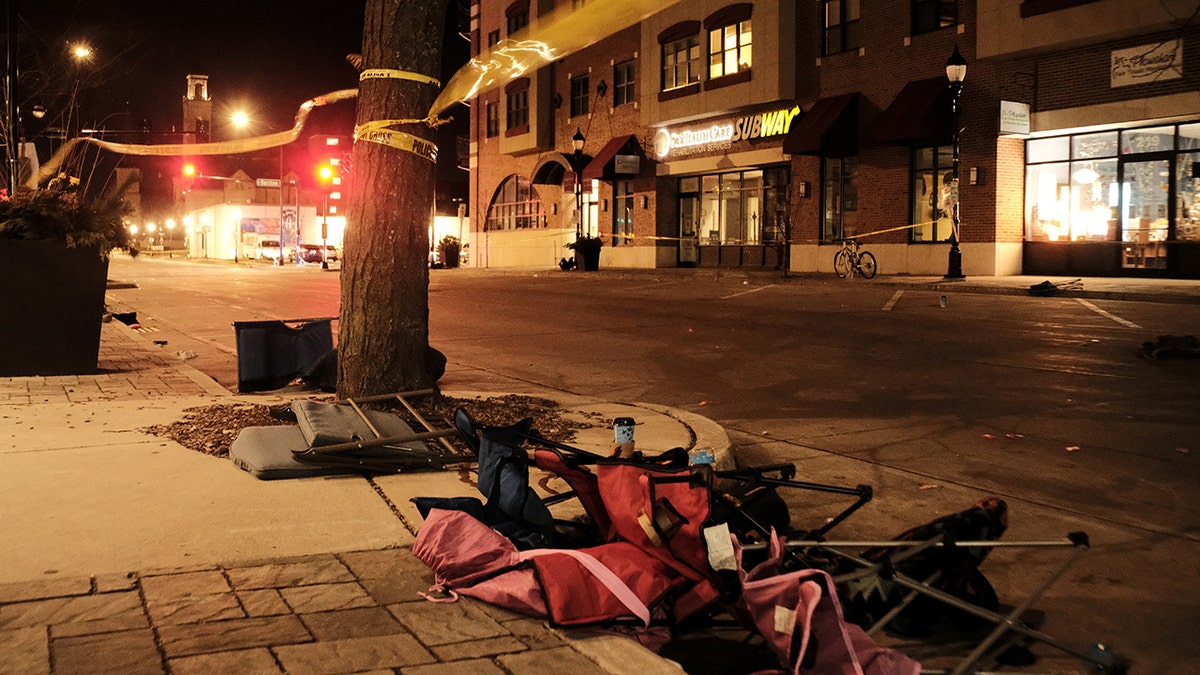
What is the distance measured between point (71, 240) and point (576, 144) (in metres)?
28.1

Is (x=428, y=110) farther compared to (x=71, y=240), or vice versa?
→ (x=71, y=240)

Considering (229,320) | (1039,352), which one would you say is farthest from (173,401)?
(229,320)

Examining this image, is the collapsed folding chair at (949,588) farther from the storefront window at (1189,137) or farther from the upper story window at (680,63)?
the upper story window at (680,63)

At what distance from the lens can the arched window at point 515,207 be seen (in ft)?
151

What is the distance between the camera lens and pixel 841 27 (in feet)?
98.6

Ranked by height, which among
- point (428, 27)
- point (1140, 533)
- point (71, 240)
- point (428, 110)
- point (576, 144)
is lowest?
point (1140, 533)

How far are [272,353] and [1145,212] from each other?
2100 cm

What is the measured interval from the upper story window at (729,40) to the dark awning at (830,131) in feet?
12.3

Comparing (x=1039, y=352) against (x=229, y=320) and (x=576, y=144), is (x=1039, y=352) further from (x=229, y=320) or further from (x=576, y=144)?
(x=576, y=144)

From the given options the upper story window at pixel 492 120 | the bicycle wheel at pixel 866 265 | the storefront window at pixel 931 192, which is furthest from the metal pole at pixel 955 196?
the upper story window at pixel 492 120

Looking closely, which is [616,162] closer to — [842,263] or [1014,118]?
[842,263]

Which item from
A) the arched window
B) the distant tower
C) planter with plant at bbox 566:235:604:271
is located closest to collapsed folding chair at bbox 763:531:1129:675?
planter with plant at bbox 566:235:604:271

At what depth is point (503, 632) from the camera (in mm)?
3809

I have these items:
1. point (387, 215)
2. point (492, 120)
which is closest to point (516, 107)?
point (492, 120)
